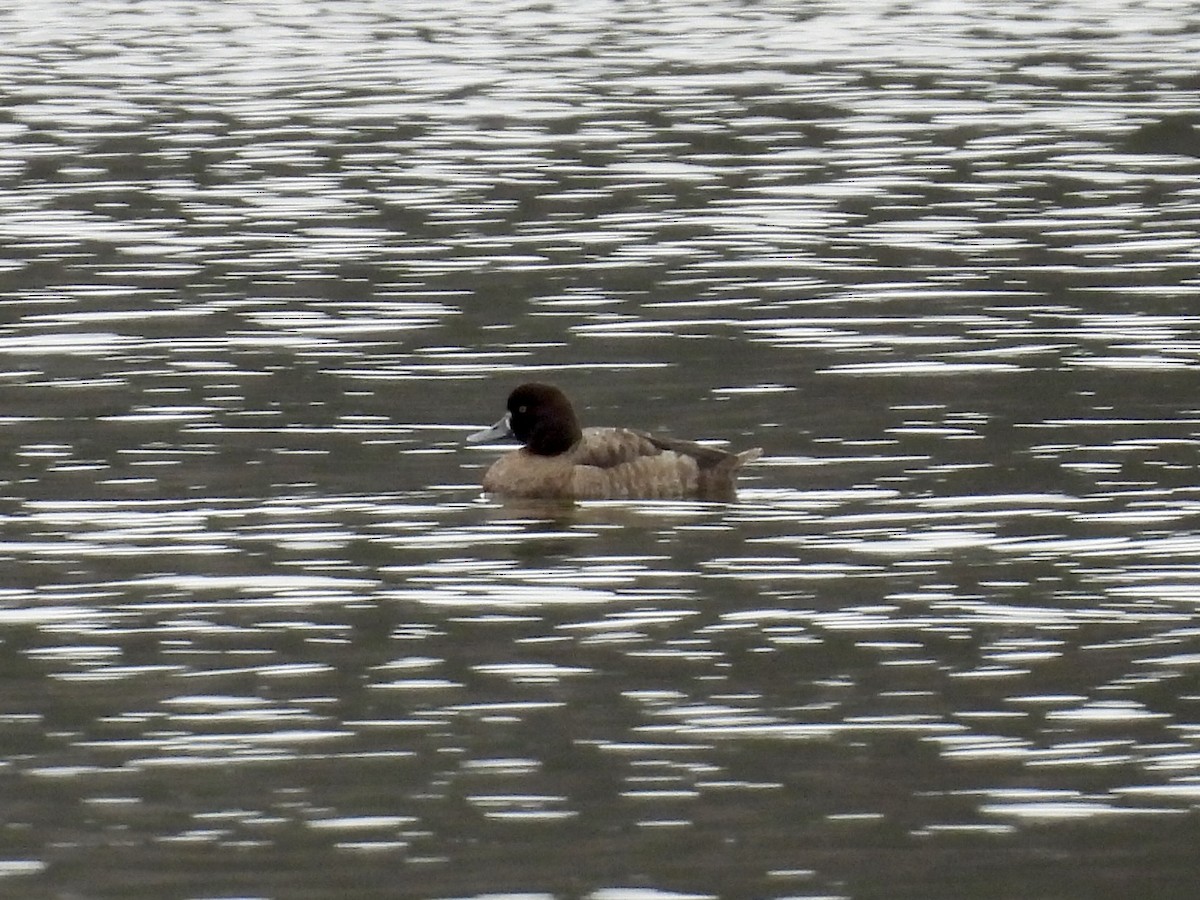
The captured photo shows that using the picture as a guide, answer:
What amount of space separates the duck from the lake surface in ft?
0.59

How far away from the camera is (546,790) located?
1012 centimetres

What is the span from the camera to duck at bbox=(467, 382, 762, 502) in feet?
52.2

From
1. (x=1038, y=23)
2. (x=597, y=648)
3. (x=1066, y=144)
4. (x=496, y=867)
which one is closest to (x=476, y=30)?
(x=1038, y=23)

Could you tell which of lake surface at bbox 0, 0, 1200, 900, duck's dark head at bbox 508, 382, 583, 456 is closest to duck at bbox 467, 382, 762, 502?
duck's dark head at bbox 508, 382, 583, 456

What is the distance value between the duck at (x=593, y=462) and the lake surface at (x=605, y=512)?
0.18 metres

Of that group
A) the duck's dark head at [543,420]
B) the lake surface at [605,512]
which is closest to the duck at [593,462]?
the duck's dark head at [543,420]

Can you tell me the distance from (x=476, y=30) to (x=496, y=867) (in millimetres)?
36627

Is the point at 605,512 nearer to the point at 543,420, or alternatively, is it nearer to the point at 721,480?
the point at 721,480

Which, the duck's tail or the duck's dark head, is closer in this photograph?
the duck's tail

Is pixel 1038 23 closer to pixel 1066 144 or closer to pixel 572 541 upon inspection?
pixel 1066 144

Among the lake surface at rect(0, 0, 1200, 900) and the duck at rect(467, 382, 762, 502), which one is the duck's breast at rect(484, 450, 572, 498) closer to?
the duck at rect(467, 382, 762, 502)

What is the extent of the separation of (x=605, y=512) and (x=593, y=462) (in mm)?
471

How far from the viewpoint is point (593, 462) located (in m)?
16.2

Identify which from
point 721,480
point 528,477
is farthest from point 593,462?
point 721,480
